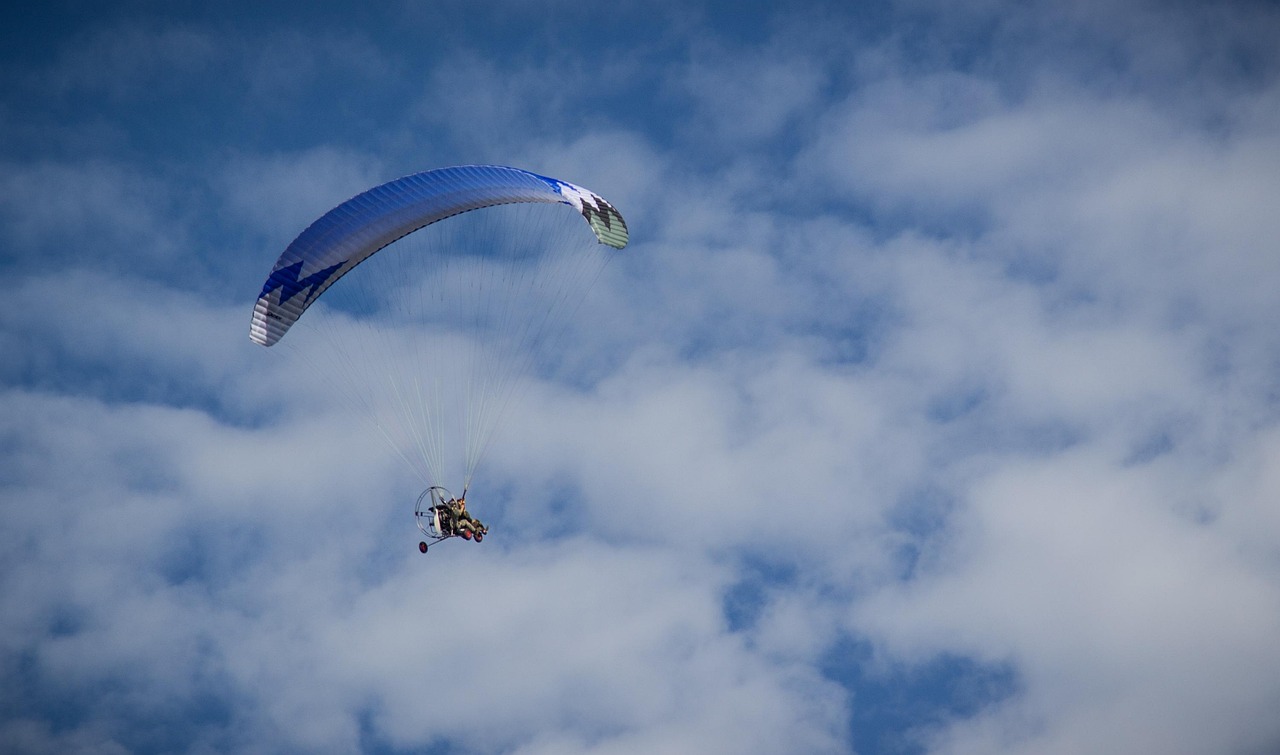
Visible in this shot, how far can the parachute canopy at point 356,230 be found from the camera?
1203 inches

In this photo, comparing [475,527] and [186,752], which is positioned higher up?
[186,752]

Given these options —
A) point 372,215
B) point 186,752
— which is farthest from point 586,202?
point 186,752

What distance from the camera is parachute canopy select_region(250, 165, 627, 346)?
30.6 meters

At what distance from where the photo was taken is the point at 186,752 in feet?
374

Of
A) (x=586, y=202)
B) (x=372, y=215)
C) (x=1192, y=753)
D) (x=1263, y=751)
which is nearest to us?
(x=372, y=215)

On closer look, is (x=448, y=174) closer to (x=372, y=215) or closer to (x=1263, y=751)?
(x=372, y=215)

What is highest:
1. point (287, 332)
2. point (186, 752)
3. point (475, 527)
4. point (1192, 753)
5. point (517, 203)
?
point (186, 752)

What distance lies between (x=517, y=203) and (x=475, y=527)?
767 centimetres

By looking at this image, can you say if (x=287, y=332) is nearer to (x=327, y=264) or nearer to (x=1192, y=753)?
(x=327, y=264)

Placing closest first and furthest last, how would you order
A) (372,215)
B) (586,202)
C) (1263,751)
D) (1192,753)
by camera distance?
(372,215) < (586,202) < (1192,753) < (1263,751)

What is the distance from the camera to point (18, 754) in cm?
10325

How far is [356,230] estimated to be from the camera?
30.6 meters

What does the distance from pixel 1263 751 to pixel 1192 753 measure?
1076cm

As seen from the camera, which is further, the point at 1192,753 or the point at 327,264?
the point at 1192,753
